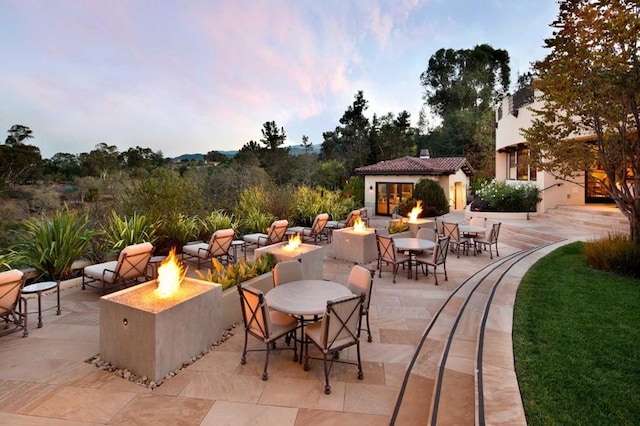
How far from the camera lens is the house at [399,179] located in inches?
738

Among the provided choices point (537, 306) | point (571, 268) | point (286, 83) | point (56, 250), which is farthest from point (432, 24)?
point (56, 250)

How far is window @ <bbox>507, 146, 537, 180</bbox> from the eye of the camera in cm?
1639

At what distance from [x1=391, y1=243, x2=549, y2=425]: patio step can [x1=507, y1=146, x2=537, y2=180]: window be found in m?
13.9

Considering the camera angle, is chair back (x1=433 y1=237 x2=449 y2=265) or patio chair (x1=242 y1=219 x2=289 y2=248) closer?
chair back (x1=433 y1=237 x2=449 y2=265)

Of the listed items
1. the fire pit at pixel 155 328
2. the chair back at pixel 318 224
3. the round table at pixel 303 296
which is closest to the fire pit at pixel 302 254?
the round table at pixel 303 296

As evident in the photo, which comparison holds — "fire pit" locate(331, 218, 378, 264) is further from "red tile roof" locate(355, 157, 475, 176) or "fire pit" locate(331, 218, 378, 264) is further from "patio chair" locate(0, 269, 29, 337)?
"red tile roof" locate(355, 157, 475, 176)

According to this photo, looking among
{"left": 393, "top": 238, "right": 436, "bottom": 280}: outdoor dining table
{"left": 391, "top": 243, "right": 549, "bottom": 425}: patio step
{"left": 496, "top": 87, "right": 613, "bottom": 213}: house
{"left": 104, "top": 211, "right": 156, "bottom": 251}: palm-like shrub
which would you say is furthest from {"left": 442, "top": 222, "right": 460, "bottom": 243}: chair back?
{"left": 104, "top": 211, "right": 156, "bottom": 251}: palm-like shrub

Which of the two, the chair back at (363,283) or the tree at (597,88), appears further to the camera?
the tree at (597,88)

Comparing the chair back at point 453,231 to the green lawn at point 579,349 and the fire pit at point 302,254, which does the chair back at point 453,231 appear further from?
the fire pit at point 302,254

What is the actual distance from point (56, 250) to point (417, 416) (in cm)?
656

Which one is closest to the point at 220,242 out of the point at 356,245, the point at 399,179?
the point at 356,245

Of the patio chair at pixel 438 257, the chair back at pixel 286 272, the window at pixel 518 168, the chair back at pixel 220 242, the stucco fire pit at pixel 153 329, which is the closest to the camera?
the stucco fire pit at pixel 153 329

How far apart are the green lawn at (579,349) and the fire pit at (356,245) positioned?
12.3 ft

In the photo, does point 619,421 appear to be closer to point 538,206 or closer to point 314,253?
point 314,253
